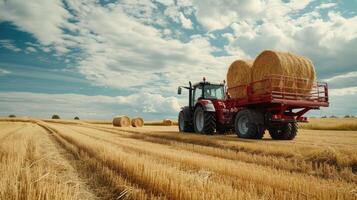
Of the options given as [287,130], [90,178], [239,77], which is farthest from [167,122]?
[90,178]

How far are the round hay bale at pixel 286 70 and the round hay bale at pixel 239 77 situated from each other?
610 mm

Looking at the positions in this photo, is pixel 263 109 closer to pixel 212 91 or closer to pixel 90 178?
pixel 212 91

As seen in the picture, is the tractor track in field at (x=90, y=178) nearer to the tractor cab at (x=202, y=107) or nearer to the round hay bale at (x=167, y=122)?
the tractor cab at (x=202, y=107)

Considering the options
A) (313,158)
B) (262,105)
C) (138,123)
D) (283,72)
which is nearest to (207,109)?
(262,105)

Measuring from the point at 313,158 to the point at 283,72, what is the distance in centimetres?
449

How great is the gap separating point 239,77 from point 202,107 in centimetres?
240

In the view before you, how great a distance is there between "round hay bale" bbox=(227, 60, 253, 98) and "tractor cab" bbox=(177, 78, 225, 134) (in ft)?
4.39

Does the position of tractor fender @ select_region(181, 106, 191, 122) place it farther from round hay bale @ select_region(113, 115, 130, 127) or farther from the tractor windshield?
round hay bale @ select_region(113, 115, 130, 127)

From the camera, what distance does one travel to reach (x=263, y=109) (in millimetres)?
12484

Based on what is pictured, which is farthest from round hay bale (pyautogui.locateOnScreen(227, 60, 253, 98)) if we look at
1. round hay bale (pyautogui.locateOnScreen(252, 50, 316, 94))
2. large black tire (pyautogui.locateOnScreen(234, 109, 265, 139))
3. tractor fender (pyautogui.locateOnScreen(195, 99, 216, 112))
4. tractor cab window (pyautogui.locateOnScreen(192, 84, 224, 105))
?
tractor cab window (pyautogui.locateOnScreen(192, 84, 224, 105))

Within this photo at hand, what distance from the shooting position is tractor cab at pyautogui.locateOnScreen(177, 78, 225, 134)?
14595 millimetres

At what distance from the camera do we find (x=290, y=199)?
13.2 feet

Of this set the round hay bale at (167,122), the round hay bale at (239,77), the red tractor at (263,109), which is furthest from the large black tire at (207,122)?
the round hay bale at (167,122)

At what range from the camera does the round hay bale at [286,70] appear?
1153cm
